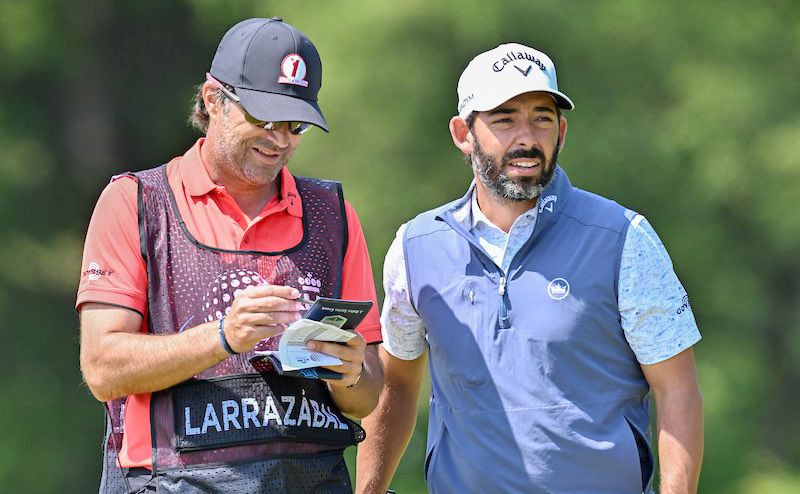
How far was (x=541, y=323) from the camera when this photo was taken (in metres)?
3.27

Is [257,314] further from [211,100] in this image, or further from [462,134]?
[462,134]

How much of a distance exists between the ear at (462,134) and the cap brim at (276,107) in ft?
1.58

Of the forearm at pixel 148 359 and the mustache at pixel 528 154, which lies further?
the mustache at pixel 528 154

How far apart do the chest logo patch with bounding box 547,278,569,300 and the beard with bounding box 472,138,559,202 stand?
0.24m

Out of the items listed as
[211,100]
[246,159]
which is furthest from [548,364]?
[211,100]

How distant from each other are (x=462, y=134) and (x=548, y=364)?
2.36ft

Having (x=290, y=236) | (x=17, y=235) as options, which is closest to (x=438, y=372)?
(x=290, y=236)

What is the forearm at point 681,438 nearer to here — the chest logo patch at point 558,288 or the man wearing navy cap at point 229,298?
the chest logo patch at point 558,288

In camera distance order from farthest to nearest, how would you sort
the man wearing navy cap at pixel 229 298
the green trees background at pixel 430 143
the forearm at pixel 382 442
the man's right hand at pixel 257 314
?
the green trees background at pixel 430 143 < the forearm at pixel 382 442 < the man wearing navy cap at pixel 229 298 < the man's right hand at pixel 257 314

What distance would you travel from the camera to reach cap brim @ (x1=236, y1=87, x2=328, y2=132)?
3145 millimetres

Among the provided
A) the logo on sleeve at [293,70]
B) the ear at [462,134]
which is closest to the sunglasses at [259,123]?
the logo on sleeve at [293,70]

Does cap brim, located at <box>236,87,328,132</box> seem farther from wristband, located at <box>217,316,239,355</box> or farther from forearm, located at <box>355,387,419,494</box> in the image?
forearm, located at <box>355,387,419,494</box>

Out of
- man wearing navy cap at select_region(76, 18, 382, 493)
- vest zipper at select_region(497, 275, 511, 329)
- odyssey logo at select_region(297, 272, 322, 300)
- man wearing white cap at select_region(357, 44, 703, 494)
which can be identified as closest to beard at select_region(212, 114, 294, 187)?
man wearing navy cap at select_region(76, 18, 382, 493)

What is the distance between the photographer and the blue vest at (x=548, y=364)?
10.6 ft
